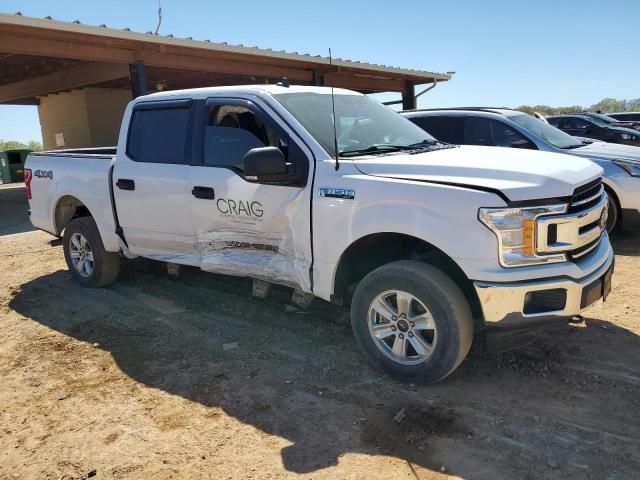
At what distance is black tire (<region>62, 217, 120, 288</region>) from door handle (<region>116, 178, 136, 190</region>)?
0.88 metres

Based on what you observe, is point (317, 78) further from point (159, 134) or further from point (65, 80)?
point (159, 134)

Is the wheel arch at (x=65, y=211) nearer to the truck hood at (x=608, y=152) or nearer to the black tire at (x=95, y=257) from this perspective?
the black tire at (x=95, y=257)

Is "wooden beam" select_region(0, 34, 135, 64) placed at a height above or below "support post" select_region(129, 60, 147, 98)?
above

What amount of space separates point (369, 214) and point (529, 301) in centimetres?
110

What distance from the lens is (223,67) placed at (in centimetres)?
1381

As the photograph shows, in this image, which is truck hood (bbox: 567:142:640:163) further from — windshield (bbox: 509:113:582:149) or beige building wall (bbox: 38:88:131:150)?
beige building wall (bbox: 38:88:131:150)

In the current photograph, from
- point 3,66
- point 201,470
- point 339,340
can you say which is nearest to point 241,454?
point 201,470

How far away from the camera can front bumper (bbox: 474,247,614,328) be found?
10.1ft

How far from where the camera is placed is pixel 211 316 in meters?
4.96

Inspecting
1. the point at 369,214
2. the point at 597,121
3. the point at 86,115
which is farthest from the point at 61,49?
the point at 597,121

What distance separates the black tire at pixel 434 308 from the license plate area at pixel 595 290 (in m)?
0.67

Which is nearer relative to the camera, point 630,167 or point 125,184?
point 125,184

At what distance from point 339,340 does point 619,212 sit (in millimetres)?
4389

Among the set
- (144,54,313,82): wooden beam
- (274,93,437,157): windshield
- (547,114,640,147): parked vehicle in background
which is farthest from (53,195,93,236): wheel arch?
(547,114,640,147): parked vehicle in background
